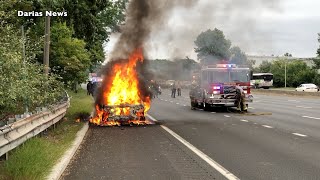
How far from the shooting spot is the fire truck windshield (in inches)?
982

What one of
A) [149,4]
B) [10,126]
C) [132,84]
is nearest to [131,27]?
[149,4]

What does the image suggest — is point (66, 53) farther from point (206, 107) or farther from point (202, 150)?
point (202, 150)

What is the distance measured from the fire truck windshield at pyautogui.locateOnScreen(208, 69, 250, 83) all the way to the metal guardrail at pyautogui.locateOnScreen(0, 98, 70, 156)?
503 inches

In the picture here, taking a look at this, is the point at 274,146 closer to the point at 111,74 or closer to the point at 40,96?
the point at 40,96

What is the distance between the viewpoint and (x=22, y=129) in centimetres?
927

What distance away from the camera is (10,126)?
26.7 ft

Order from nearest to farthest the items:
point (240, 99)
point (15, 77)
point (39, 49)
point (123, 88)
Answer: point (15, 77) < point (39, 49) < point (123, 88) < point (240, 99)

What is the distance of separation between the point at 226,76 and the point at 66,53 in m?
10.1

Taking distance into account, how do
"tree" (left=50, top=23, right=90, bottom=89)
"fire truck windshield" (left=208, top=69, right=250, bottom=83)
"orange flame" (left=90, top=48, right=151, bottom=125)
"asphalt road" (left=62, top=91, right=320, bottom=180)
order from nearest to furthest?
"asphalt road" (left=62, top=91, right=320, bottom=180) → "orange flame" (left=90, top=48, right=151, bottom=125) → "fire truck windshield" (left=208, top=69, right=250, bottom=83) → "tree" (left=50, top=23, right=90, bottom=89)

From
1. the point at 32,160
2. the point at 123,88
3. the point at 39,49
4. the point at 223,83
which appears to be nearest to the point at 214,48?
→ the point at 223,83

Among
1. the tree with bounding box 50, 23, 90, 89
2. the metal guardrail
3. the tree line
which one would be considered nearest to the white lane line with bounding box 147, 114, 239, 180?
the metal guardrail

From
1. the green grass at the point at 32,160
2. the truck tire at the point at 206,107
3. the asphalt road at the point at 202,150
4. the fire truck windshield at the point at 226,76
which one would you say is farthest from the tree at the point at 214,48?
A: the green grass at the point at 32,160

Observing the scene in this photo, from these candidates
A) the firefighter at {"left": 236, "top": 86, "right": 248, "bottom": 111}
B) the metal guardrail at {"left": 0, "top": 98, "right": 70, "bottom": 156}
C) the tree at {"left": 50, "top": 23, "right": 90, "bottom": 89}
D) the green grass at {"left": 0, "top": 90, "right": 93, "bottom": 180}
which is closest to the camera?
the green grass at {"left": 0, "top": 90, "right": 93, "bottom": 180}

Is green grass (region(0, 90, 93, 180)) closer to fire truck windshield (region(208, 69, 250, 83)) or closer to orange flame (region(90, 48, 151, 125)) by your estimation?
orange flame (region(90, 48, 151, 125))
